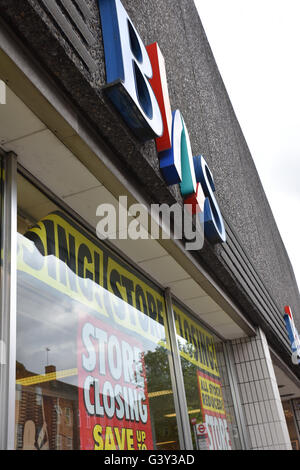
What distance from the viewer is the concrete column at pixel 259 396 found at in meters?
5.43

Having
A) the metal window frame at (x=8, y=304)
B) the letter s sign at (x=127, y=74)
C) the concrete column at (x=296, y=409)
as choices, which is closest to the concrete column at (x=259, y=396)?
the letter s sign at (x=127, y=74)

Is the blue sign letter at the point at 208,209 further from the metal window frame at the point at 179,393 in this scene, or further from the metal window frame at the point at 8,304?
the metal window frame at the point at 8,304

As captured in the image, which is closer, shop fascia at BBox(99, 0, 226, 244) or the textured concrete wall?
the textured concrete wall

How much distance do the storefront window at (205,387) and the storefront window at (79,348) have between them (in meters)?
0.58

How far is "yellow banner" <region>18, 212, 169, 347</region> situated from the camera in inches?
98.2

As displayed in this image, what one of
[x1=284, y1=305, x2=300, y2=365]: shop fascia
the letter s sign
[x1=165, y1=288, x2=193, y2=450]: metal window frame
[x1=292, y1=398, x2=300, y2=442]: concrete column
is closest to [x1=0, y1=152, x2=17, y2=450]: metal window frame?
the letter s sign

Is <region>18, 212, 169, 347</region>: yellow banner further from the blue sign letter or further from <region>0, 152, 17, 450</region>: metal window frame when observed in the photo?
the blue sign letter

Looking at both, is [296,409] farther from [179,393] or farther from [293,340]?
[179,393]

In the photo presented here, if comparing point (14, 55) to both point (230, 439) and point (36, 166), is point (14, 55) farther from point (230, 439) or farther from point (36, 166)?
point (230, 439)

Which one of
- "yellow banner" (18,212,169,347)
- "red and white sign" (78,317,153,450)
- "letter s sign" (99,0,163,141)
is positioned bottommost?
"red and white sign" (78,317,153,450)

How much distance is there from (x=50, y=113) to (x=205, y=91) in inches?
158

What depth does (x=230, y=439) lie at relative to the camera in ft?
16.7

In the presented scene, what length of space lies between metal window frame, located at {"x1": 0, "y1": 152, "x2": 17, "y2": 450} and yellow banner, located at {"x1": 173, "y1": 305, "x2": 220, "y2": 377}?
2.40 m

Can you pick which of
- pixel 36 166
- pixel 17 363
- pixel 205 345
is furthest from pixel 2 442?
pixel 205 345
